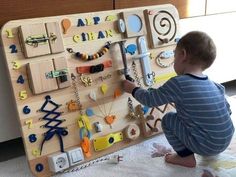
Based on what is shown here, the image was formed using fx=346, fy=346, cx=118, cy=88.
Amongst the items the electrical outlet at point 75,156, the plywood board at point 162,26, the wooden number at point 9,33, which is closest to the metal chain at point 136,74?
the plywood board at point 162,26

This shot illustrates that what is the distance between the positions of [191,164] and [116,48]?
1.51ft

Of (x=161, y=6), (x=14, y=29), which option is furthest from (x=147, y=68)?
(x=14, y=29)

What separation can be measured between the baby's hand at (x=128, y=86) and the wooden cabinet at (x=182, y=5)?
29 cm

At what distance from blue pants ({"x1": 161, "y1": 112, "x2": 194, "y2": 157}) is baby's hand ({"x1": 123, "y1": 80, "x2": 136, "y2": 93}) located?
16 cm

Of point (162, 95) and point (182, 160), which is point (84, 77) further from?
point (182, 160)

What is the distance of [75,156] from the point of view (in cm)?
109

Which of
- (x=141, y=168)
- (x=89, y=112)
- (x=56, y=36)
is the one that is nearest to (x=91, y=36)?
(x=56, y=36)

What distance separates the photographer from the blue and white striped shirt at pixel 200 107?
101 centimetres

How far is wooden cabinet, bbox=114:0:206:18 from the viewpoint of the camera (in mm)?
1274

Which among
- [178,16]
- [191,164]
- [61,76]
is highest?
→ [178,16]

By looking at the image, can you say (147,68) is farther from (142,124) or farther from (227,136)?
(227,136)

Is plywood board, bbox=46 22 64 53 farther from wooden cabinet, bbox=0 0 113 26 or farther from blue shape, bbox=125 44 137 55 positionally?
blue shape, bbox=125 44 137 55

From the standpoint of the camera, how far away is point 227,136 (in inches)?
41.3

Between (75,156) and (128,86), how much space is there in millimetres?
293
